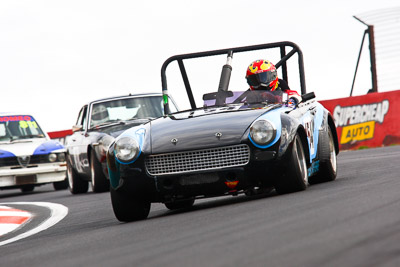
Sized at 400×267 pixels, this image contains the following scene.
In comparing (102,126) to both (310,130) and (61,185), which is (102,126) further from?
(310,130)

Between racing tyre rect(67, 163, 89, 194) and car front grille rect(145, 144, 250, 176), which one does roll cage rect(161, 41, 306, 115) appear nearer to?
car front grille rect(145, 144, 250, 176)

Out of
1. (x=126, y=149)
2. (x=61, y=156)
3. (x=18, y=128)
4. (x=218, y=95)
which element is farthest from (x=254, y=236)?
(x=18, y=128)

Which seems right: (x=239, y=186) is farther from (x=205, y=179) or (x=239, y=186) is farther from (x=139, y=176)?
(x=139, y=176)

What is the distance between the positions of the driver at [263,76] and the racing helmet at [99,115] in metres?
5.11

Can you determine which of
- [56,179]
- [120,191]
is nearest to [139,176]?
[120,191]

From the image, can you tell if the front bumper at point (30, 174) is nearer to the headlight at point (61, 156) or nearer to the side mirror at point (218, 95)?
the headlight at point (61, 156)

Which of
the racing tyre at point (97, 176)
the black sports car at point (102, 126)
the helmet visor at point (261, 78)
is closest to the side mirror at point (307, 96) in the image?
the helmet visor at point (261, 78)

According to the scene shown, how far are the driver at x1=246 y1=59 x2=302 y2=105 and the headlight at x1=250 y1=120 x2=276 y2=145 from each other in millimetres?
1829

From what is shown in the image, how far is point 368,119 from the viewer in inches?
829

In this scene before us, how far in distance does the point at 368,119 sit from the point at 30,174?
28.8 feet

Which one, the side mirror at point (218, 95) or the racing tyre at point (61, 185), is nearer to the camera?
the side mirror at point (218, 95)

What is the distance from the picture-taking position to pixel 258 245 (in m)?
4.57

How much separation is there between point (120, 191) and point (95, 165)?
600cm

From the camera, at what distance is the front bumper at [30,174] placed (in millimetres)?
15805
